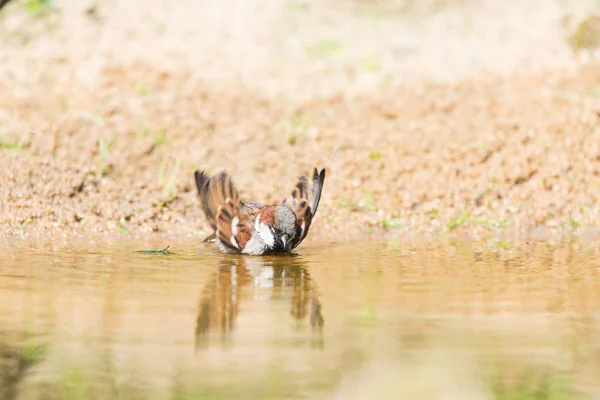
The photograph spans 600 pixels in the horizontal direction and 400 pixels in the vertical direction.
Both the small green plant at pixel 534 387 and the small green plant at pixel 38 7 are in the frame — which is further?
the small green plant at pixel 38 7

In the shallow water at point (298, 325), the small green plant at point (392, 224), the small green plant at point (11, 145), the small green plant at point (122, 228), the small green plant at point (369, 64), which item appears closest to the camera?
the shallow water at point (298, 325)

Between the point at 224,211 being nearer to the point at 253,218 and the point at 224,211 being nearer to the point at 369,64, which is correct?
the point at 253,218

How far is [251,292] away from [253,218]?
1.50m

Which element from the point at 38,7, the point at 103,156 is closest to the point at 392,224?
the point at 103,156

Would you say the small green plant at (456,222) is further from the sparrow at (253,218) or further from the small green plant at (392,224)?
the sparrow at (253,218)

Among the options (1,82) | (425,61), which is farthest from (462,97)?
(1,82)

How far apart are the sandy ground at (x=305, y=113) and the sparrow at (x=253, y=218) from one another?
0.69 m

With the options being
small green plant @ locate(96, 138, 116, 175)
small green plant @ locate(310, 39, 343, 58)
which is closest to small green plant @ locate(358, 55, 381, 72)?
small green plant @ locate(310, 39, 343, 58)

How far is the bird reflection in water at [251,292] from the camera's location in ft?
13.7

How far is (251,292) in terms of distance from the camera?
16.4 feet

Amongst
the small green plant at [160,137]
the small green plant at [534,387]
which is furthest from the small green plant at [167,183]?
the small green plant at [534,387]

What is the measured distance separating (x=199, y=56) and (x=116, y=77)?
1.07 m

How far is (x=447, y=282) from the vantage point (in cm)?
526

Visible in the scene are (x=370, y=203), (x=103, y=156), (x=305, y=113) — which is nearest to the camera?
(x=370, y=203)
